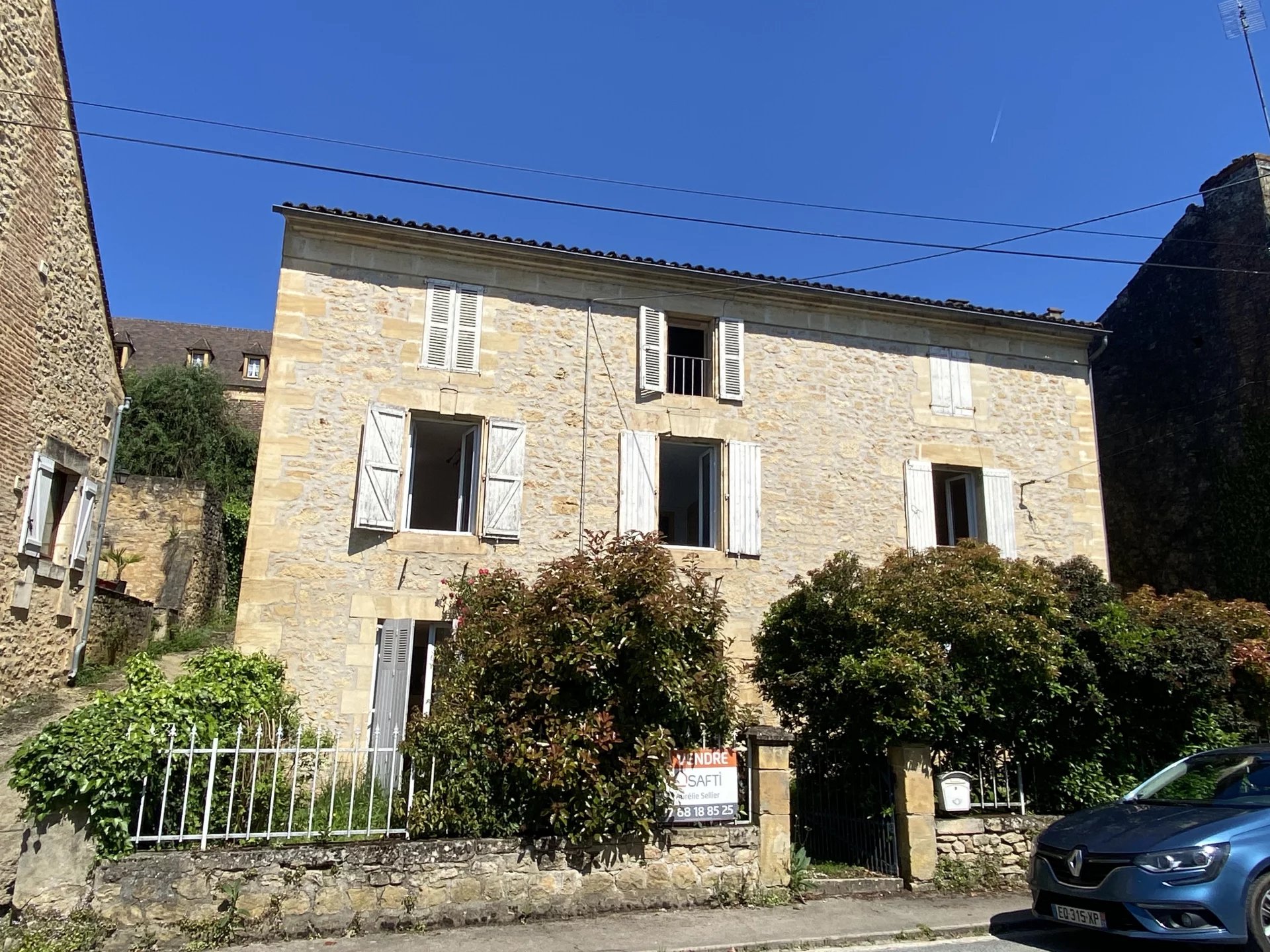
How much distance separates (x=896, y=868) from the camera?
7484 mm

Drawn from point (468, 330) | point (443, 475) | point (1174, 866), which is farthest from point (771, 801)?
point (443, 475)

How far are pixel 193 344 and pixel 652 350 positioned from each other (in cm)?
3089

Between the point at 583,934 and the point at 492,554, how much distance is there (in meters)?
5.16

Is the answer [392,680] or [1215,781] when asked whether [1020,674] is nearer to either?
[1215,781]

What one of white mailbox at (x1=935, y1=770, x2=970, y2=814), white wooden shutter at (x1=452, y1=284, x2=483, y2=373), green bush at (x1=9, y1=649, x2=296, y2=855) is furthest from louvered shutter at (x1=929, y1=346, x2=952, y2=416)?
green bush at (x1=9, y1=649, x2=296, y2=855)

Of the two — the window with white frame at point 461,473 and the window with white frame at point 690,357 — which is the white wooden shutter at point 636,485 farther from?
the window with white frame at point 461,473

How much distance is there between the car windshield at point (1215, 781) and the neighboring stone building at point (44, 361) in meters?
12.2

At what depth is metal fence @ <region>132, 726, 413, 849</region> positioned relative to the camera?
19.7ft

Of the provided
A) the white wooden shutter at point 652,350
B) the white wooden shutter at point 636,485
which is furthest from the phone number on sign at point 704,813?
the white wooden shutter at point 652,350

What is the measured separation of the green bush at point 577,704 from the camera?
6.54 m

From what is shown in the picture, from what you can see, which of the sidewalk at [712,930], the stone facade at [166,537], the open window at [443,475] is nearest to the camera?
the sidewalk at [712,930]

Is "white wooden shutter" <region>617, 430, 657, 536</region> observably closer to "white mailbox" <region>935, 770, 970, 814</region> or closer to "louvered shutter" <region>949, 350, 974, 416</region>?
"white mailbox" <region>935, 770, 970, 814</region>

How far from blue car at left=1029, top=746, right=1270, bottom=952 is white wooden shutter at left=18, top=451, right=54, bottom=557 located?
37.8ft

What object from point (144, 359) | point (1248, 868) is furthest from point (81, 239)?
point (144, 359)
